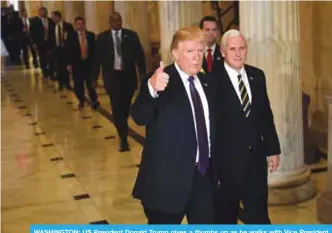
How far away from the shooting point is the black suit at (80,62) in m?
11.0

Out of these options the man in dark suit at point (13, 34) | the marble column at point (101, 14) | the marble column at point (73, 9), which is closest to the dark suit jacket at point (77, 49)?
the marble column at point (101, 14)

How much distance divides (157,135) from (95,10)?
39.8ft

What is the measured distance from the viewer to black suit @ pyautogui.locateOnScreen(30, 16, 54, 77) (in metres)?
14.8

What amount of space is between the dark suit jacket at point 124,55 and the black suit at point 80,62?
302 centimetres

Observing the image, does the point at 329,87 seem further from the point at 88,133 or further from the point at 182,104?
the point at 182,104

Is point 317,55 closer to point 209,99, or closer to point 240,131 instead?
point 240,131

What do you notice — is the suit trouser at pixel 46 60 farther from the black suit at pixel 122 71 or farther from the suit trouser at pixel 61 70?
the black suit at pixel 122 71

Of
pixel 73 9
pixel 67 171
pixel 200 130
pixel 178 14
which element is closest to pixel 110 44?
pixel 178 14

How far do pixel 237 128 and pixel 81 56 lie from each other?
746 centimetres

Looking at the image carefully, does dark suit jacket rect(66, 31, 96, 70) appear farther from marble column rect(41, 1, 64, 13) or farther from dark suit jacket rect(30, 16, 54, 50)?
marble column rect(41, 1, 64, 13)

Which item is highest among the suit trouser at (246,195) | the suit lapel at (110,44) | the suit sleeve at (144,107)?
the suit sleeve at (144,107)

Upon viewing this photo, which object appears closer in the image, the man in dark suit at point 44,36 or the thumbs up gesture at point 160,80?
the thumbs up gesture at point 160,80

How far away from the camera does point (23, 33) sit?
19094 mm

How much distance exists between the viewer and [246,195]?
3.95 m
